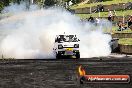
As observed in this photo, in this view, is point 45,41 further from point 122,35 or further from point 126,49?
point 122,35

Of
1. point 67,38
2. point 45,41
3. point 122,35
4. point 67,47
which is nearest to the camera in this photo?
point 67,47

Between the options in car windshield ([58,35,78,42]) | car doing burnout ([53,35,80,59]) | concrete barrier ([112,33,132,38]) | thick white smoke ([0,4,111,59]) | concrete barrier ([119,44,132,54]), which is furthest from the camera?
concrete barrier ([112,33,132,38])

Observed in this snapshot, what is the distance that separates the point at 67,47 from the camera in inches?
1535

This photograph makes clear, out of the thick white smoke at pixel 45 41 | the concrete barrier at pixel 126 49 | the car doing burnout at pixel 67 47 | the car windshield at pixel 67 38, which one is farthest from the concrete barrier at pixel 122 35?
the car doing burnout at pixel 67 47

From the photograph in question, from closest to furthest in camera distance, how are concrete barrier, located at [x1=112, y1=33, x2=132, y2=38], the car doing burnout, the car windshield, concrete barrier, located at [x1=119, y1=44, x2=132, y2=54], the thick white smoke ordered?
the car doing burnout, the car windshield, concrete barrier, located at [x1=119, y1=44, x2=132, y2=54], the thick white smoke, concrete barrier, located at [x1=112, y1=33, x2=132, y2=38]

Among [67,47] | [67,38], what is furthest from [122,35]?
[67,47]

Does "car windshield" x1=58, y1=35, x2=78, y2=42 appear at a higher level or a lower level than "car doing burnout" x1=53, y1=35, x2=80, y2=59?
higher

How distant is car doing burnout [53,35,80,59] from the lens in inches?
1528

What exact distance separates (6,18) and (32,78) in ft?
225

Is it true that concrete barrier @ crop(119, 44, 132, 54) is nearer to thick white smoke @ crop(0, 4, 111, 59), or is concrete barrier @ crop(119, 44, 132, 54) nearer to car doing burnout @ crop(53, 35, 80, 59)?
thick white smoke @ crop(0, 4, 111, 59)

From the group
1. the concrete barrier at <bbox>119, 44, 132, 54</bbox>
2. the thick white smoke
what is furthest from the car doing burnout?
the concrete barrier at <bbox>119, 44, 132, 54</bbox>

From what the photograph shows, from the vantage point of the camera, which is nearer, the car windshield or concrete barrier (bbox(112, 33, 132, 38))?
the car windshield

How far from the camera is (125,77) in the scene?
63.0 ft

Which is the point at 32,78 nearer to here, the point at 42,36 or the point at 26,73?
the point at 26,73
